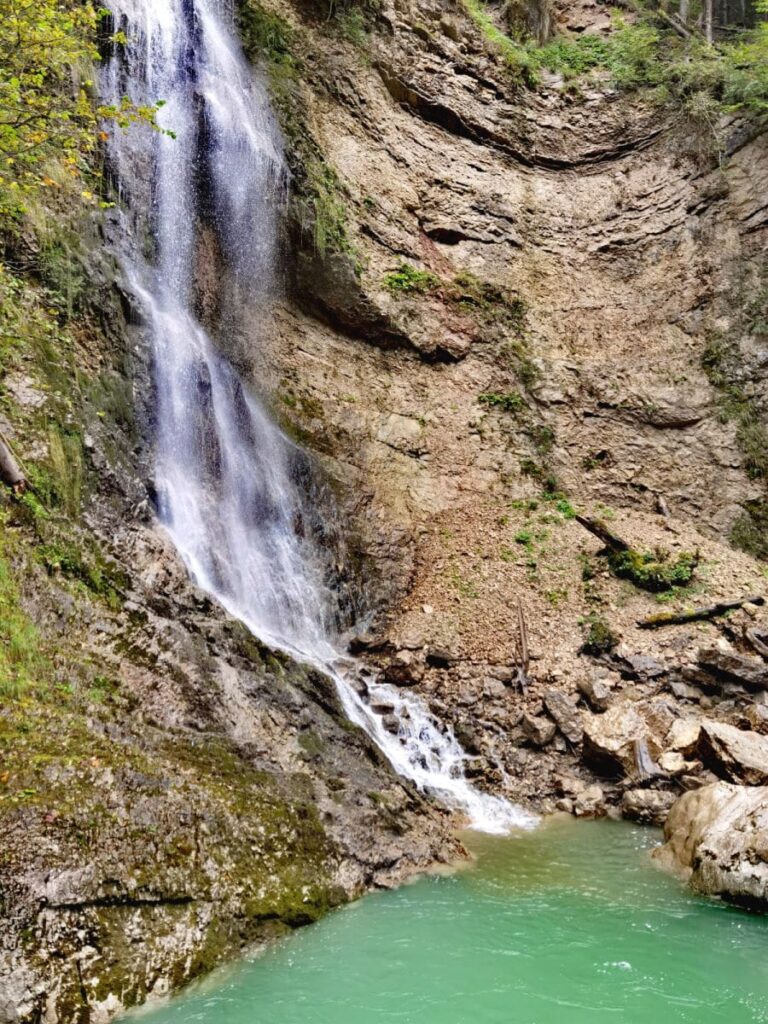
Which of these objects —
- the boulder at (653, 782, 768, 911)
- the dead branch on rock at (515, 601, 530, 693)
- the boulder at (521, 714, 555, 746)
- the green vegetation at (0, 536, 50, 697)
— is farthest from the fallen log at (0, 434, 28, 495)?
the dead branch on rock at (515, 601, 530, 693)

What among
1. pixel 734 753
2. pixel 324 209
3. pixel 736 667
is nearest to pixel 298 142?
pixel 324 209

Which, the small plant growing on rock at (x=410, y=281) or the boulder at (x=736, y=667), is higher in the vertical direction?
the small plant growing on rock at (x=410, y=281)

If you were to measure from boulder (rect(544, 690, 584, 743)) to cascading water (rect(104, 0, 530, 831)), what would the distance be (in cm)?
145

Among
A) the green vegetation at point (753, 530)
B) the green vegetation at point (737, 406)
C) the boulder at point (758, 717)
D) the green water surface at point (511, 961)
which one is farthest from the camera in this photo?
the green vegetation at point (737, 406)

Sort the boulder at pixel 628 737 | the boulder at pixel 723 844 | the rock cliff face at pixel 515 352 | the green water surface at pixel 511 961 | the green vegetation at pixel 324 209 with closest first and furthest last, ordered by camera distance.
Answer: the green water surface at pixel 511 961
the boulder at pixel 723 844
the boulder at pixel 628 737
the rock cliff face at pixel 515 352
the green vegetation at pixel 324 209

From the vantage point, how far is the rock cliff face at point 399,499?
16.0 feet

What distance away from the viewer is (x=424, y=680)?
10414mm

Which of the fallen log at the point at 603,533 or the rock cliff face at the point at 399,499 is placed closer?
the rock cliff face at the point at 399,499

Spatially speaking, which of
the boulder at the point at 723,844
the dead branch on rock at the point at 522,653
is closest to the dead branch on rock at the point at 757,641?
the dead branch on rock at the point at 522,653

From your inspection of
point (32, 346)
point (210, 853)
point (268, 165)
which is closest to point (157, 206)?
point (268, 165)

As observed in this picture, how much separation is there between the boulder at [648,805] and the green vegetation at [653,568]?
4.83 m

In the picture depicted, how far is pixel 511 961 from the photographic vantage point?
4.74 meters

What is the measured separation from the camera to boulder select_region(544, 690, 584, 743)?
9.31 meters

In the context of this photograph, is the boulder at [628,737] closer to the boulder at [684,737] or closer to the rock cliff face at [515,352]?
the boulder at [684,737]
